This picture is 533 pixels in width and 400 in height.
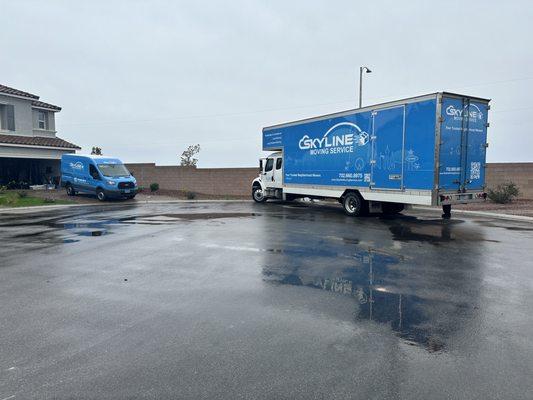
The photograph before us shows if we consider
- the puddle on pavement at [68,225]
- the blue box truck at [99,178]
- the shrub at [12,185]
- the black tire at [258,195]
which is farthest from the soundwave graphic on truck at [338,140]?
the shrub at [12,185]

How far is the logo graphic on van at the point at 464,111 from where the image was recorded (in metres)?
13.1

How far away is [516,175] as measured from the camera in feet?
70.4

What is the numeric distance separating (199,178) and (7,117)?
565 inches

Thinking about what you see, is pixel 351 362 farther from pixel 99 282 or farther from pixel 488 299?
pixel 99 282

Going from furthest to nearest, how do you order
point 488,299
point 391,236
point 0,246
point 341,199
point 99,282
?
point 341,199 → point 391,236 → point 0,246 → point 99,282 → point 488,299

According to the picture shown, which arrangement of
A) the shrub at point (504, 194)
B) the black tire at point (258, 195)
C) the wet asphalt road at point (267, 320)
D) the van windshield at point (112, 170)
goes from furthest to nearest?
the van windshield at point (112, 170), the black tire at point (258, 195), the shrub at point (504, 194), the wet asphalt road at point (267, 320)

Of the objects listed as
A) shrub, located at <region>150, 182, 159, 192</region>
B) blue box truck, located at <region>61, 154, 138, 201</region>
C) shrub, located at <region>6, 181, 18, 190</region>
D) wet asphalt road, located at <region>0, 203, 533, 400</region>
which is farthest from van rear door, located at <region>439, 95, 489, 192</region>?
shrub, located at <region>6, 181, 18, 190</region>

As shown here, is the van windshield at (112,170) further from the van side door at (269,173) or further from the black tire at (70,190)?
the van side door at (269,173)

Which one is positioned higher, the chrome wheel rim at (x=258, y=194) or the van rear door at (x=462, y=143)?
the van rear door at (x=462, y=143)

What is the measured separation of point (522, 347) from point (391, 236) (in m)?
7.22

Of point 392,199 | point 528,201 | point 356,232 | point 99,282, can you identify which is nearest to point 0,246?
point 99,282

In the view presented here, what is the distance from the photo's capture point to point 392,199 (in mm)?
14469

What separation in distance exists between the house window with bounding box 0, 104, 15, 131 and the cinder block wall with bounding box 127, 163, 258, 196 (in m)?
8.80

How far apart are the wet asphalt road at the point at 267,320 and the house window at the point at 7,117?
23.8m
